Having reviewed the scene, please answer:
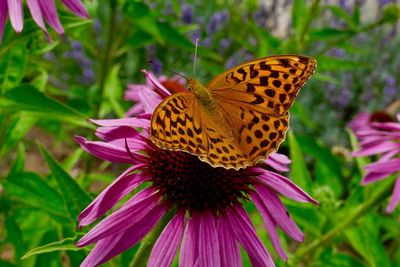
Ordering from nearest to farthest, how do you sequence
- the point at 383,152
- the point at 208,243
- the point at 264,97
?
1. the point at 208,243
2. the point at 264,97
3. the point at 383,152

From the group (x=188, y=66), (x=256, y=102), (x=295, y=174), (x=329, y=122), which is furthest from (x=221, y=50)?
(x=256, y=102)

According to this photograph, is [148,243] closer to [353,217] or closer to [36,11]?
[36,11]

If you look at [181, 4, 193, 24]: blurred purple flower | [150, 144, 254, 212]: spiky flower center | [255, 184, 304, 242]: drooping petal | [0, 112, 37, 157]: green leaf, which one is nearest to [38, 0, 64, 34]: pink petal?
[150, 144, 254, 212]: spiky flower center

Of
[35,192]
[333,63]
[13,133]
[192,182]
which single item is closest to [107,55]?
[13,133]

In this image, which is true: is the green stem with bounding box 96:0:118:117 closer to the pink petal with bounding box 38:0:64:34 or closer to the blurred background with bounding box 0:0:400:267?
the blurred background with bounding box 0:0:400:267

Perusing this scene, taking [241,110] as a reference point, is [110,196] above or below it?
below
